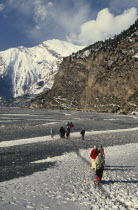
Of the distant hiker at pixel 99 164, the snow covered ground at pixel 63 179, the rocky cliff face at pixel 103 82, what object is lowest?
the snow covered ground at pixel 63 179

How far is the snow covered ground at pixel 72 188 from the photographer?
14.9 meters

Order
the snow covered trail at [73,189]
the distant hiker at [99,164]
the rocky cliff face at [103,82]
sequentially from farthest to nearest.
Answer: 1. the rocky cliff face at [103,82]
2. the distant hiker at [99,164]
3. the snow covered trail at [73,189]

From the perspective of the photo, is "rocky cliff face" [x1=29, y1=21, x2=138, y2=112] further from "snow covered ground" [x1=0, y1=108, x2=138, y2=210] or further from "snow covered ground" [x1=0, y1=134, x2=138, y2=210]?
"snow covered ground" [x1=0, y1=134, x2=138, y2=210]

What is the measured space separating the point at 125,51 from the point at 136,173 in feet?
455

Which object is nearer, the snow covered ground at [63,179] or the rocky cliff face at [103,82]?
the snow covered ground at [63,179]

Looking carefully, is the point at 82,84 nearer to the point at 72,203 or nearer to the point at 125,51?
the point at 125,51

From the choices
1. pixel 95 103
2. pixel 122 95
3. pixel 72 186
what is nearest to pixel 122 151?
pixel 72 186

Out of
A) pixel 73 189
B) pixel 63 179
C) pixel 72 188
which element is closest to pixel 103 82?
pixel 63 179

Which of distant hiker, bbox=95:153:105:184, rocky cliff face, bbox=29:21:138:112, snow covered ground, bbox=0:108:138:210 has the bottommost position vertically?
snow covered ground, bbox=0:108:138:210

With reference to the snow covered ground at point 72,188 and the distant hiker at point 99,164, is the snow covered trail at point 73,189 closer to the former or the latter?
the snow covered ground at point 72,188

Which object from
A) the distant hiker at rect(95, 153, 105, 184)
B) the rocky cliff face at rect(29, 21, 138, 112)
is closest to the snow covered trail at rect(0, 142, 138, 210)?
the distant hiker at rect(95, 153, 105, 184)

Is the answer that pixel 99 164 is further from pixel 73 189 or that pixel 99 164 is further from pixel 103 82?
pixel 103 82

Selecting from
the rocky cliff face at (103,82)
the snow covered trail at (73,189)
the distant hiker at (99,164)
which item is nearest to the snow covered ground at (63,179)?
the snow covered trail at (73,189)

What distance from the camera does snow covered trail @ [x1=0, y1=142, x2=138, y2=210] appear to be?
→ 14852 millimetres
